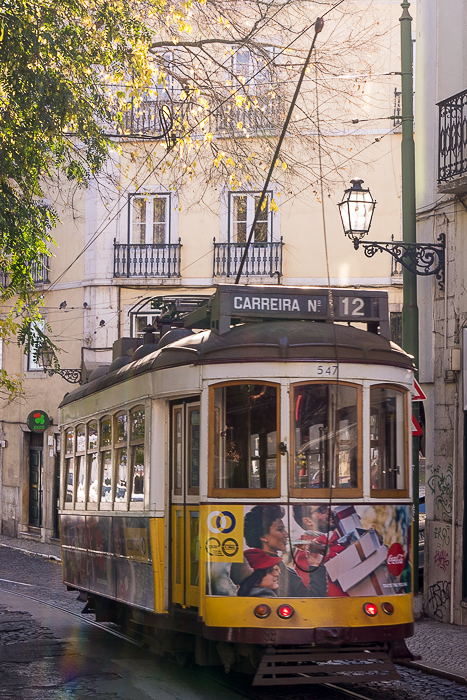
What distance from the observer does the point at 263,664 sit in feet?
24.7

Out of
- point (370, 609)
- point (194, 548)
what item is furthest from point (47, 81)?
point (370, 609)

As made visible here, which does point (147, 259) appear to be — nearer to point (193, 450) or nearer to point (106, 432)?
point (106, 432)

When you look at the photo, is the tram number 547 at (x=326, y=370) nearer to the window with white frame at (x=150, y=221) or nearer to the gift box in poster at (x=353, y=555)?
the gift box in poster at (x=353, y=555)

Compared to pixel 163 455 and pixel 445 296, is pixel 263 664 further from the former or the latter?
pixel 445 296

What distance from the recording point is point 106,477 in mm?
10602

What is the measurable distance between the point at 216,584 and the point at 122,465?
7.76 feet

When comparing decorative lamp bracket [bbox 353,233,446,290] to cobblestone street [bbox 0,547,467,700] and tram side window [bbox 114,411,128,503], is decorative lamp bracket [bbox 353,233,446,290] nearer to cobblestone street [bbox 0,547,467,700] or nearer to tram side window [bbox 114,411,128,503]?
tram side window [bbox 114,411,128,503]

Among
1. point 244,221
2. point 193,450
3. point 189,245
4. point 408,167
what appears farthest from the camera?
point 189,245

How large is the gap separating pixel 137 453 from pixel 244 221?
16.6m

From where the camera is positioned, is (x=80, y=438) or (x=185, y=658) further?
(x=80, y=438)

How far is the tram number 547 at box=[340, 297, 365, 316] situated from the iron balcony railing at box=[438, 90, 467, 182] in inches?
170

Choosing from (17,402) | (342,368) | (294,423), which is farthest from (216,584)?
(17,402)

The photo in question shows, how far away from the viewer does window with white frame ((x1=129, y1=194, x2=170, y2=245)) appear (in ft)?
85.3

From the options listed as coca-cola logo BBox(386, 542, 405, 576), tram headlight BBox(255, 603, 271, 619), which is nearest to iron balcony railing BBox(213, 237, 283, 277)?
coca-cola logo BBox(386, 542, 405, 576)
